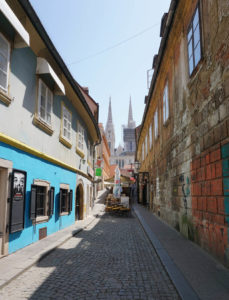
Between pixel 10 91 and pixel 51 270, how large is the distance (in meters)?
4.07

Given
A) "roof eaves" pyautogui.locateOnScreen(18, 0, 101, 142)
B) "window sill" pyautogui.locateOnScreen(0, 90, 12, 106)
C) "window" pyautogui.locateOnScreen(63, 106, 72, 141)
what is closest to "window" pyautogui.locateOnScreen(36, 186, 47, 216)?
"window" pyautogui.locateOnScreen(63, 106, 72, 141)

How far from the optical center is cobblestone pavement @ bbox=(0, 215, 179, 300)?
14.0 feet

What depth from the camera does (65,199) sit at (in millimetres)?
12039

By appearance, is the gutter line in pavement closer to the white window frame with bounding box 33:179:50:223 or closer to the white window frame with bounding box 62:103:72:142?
the white window frame with bounding box 33:179:50:223

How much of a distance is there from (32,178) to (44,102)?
2536mm

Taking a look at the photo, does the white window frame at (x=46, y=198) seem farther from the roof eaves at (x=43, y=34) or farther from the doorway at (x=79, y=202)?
the doorway at (x=79, y=202)

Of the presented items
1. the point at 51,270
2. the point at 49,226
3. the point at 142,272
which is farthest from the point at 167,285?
the point at 49,226

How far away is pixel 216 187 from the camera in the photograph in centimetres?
604

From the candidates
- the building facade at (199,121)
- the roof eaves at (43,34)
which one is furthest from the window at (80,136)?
the building facade at (199,121)

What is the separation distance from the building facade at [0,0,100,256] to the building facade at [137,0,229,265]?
4023mm

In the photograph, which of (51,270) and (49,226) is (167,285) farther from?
(49,226)

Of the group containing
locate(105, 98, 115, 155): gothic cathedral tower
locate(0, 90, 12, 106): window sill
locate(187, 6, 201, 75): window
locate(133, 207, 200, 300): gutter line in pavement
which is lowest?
locate(133, 207, 200, 300): gutter line in pavement

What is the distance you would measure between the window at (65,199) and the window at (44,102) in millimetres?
3111

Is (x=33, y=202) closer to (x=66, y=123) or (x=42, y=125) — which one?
(x=42, y=125)
